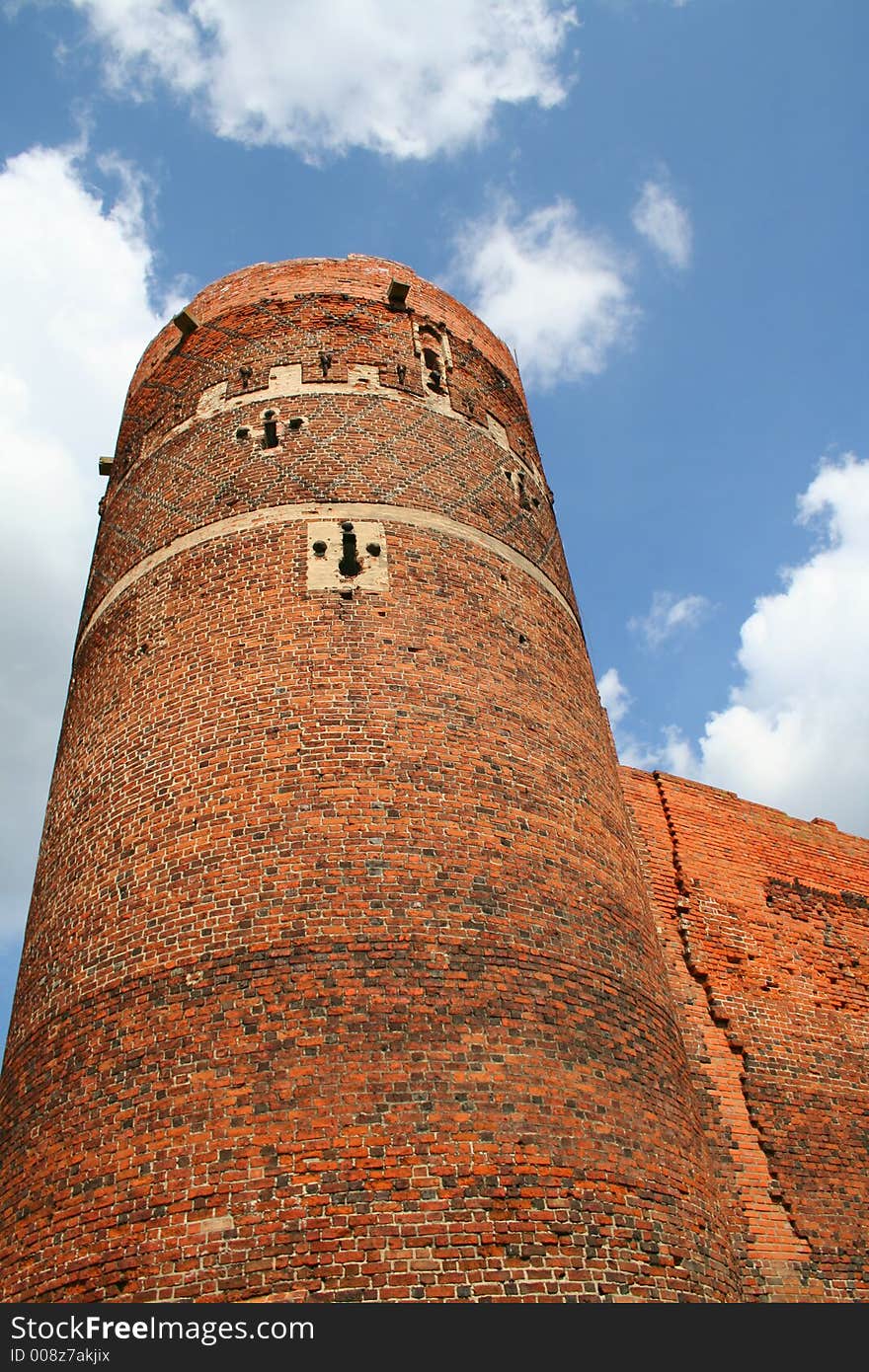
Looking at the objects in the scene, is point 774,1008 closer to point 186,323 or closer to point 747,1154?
point 747,1154

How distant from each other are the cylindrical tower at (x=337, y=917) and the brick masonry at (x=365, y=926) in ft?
0.09

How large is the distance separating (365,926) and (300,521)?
402 centimetres

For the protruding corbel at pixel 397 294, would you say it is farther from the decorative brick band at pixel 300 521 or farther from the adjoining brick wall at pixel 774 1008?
the adjoining brick wall at pixel 774 1008

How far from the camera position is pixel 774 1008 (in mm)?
10422

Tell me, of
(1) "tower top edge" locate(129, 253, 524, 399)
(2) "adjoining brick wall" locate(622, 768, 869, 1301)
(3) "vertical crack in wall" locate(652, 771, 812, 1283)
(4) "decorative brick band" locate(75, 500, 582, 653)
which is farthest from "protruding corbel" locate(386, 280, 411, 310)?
(3) "vertical crack in wall" locate(652, 771, 812, 1283)

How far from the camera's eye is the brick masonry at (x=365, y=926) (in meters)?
5.76

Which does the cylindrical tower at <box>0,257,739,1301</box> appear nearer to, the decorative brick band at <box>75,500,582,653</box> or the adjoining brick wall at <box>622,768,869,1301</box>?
the decorative brick band at <box>75,500,582,653</box>

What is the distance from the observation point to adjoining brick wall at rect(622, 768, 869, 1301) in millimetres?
8477

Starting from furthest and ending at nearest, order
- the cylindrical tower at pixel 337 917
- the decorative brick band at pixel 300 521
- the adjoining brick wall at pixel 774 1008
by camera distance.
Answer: the decorative brick band at pixel 300 521, the adjoining brick wall at pixel 774 1008, the cylindrical tower at pixel 337 917

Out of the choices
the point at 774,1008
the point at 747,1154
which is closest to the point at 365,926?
the point at 747,1154

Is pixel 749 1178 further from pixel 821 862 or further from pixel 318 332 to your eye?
pixel 318 332

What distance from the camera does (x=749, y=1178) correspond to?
28.1 ft

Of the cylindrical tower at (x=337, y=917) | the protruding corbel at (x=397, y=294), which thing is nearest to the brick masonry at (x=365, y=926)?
the cylindrical tower at (x=337, y=917)

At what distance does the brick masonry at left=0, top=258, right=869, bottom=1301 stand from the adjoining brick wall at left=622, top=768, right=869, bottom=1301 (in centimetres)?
5
